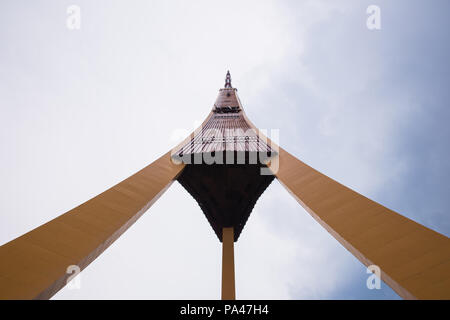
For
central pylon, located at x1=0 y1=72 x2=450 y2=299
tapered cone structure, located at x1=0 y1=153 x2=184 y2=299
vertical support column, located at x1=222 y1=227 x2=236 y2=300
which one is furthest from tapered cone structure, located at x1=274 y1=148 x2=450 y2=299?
vertical support column, located at x1=222 y1=227 x2=236 y2=300

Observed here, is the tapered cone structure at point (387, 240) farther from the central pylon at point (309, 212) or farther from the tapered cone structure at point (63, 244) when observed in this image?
the tapered cone structure at point (63, 244)

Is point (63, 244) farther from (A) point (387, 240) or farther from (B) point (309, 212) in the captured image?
(A) point (387, 240)

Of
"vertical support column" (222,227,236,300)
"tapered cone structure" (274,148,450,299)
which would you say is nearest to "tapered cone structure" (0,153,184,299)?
"tapered cone structure" (274,148,450,299)

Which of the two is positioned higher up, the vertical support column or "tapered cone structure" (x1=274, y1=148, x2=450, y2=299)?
"tapered cone structure" (x1=274, y1=148, x2=450, y2=299)

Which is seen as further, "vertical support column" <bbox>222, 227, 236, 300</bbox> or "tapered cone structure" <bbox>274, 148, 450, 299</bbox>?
"vertical support column" <bbox>222, 227, 236, 300</bbox>

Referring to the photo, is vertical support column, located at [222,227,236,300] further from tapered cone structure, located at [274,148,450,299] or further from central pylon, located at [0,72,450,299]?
tapered cone structure, located at [274,148,450,299]

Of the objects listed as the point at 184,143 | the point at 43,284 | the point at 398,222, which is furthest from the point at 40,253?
the point at 184,143

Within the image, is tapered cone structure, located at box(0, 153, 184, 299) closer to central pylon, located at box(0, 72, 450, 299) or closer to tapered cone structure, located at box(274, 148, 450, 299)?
central pylon, located at box(0, 72, 450, 299)

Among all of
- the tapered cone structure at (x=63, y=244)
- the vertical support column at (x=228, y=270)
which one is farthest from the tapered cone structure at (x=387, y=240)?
the vertical support column at (x=228, y=270)
